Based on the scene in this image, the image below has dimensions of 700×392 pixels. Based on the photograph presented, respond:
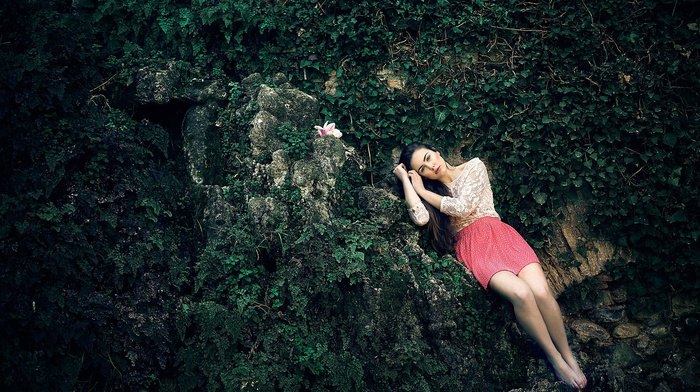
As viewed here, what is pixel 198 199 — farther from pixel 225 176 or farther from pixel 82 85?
pixel 82 85

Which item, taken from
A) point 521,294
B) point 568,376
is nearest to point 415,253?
point 521,294

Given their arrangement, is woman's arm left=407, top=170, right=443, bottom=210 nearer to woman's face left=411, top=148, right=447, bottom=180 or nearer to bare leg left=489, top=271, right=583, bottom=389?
woman's face left=411, top=148, right=447, bottom=180

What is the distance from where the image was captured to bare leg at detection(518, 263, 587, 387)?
Result: 6.14 meters

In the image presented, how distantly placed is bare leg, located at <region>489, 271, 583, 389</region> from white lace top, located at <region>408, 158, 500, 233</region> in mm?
850

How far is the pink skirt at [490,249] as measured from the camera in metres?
6.33

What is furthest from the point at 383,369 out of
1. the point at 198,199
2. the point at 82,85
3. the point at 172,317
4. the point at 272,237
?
the point at 82,85

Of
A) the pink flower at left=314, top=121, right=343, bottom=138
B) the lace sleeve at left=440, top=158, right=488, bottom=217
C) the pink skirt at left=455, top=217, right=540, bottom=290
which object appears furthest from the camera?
the pink flower at left=314, top=121, right=343, bottom=138

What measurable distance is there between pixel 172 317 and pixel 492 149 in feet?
14.9

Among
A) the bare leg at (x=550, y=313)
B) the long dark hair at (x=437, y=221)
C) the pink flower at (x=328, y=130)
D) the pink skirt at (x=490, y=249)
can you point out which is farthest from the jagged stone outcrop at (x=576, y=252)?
the pink flower at (x=328, y=130)

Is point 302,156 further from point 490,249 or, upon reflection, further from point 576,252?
point 576,252

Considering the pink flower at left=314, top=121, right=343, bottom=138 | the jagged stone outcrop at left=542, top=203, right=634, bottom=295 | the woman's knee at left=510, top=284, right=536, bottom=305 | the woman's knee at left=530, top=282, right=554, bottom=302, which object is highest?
the pink flower at left=314, top=121, right=343, bottom=138

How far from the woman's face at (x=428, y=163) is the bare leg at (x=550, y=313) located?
61.6 inches

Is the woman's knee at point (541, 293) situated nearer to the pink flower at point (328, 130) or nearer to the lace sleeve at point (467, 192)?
the lace sleeve at point (467, 192)

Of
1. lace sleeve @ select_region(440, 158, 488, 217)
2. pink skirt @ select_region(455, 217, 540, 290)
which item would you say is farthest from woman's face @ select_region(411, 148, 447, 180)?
pink skirt @ select_region(455, 217, 540, 290)
